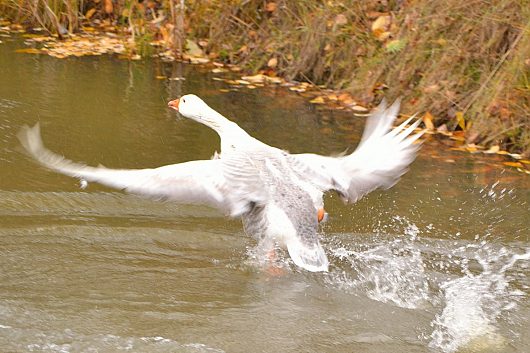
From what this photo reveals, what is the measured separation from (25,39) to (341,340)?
7021 mm

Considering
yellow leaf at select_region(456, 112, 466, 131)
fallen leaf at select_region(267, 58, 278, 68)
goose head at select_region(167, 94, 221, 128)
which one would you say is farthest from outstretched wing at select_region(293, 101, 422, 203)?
fallen leaf at select_region(267, 58, 278, 68)

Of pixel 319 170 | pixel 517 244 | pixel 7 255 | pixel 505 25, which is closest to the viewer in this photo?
pixel 7 255

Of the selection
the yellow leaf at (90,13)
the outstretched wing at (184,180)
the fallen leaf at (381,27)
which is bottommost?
the yellow leaf at (90,13)

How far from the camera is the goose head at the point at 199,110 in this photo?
6023 millimetres

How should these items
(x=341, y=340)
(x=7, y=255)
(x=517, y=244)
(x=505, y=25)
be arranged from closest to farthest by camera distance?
(x=341, y=340) < (x=7, y=255) < (x=517, y=244) < (x=505, y=25)

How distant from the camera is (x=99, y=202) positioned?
6.17 meters

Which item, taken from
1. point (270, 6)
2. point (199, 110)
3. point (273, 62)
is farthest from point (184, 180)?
point (270, 6)

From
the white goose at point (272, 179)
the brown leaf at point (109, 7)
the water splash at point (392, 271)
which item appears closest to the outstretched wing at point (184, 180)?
the white goose at point (272, 179)

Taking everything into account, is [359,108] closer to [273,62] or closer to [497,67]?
[273,62]

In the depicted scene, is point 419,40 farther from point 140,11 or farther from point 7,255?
point 7,255

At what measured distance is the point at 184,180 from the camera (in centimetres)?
521

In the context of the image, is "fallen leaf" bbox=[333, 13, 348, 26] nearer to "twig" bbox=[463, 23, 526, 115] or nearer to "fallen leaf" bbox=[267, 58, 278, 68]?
"fallen leaf" bbox=[267, 58, 278, 68]

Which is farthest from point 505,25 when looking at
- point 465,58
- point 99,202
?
point 99,202

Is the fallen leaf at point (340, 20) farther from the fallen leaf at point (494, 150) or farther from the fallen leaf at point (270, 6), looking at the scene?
the fallen leaf at point (494, 150)
